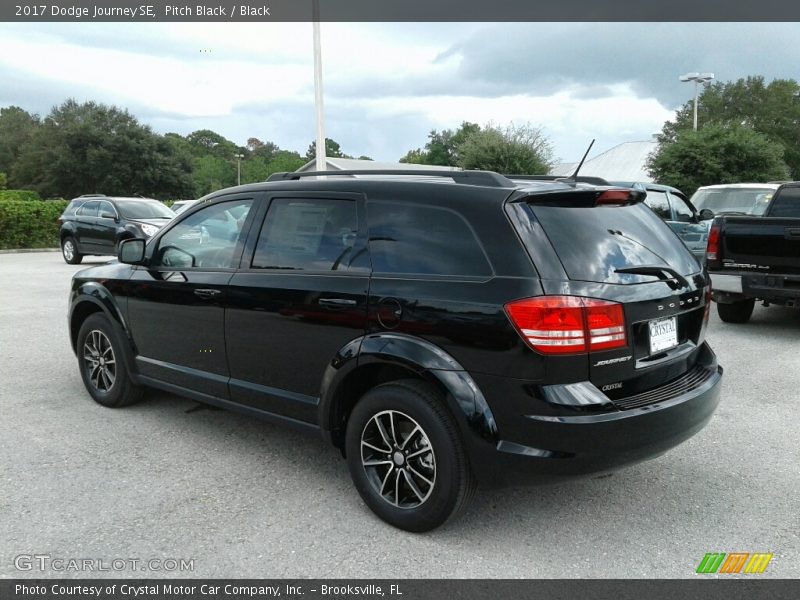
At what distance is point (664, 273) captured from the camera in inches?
141

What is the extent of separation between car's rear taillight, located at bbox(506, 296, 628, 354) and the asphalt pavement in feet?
2.99

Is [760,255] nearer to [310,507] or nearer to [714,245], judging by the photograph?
[714,245]

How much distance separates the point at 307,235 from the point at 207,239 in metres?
0.94

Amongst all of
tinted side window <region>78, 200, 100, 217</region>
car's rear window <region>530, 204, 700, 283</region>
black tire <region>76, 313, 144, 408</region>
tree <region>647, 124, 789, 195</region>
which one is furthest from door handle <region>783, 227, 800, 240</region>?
tree <region>647, 124, 789, 195</region>

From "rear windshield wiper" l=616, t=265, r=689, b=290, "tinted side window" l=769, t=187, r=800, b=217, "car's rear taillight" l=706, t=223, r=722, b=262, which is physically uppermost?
"tinted side window" l=769, t=187, r=800, b=217

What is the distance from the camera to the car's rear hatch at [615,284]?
10.2 feet

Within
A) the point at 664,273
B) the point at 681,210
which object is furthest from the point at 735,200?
the point at 664,273

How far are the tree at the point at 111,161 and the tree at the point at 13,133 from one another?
16260mm

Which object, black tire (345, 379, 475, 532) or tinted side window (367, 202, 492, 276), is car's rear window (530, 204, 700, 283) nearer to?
tinted side window (367, 202, 492, 276)

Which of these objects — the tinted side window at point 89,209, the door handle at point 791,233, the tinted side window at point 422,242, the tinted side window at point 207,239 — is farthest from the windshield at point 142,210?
the tinted side window at point 422,242

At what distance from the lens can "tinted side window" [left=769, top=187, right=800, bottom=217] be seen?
8.65 metres

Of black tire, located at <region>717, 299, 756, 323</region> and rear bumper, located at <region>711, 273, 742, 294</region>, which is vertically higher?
rear bumper, located at <region>711, 273, 742, 294</region>

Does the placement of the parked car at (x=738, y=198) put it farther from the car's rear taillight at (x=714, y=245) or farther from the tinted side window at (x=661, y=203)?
the car's rear taillight at (x=714, y=245)
